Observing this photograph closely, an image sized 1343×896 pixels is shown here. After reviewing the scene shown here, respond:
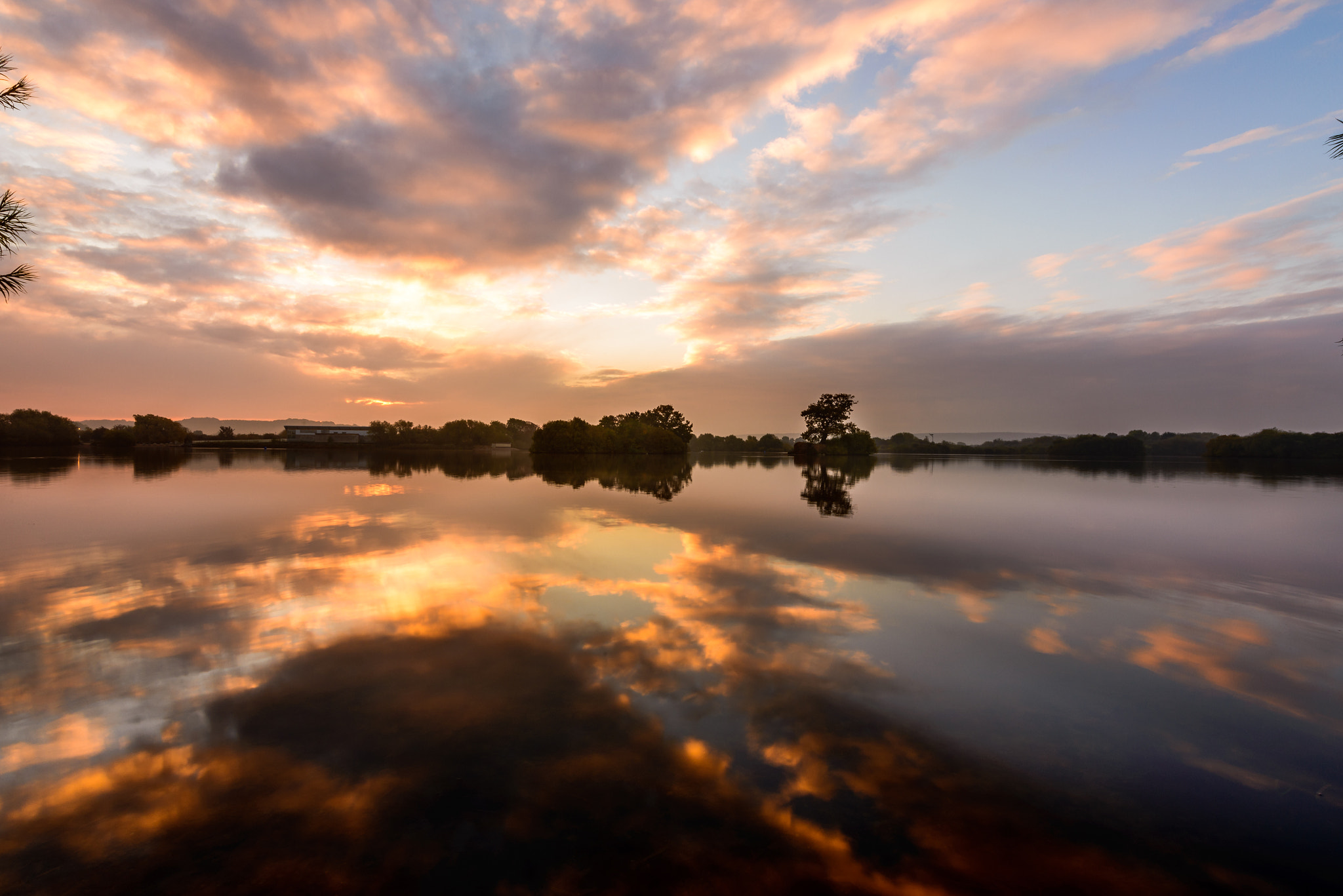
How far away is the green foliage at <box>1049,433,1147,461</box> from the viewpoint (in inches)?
3492

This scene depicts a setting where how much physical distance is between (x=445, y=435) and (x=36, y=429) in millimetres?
75986

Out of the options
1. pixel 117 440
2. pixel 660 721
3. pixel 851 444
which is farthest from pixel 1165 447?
pixel 117 440

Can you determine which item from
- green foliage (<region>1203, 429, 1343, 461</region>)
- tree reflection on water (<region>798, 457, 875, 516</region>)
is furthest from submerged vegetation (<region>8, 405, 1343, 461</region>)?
tree reflection on water (<region>798, 457, 875, 516</region>)

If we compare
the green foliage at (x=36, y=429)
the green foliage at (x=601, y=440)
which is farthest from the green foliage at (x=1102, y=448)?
the green foliage at (x=36, y=429)

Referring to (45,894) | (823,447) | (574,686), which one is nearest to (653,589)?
(574,686)

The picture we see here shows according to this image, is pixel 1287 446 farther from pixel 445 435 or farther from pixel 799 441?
pixel 445 435

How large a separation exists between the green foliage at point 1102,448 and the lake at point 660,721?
10006 cm

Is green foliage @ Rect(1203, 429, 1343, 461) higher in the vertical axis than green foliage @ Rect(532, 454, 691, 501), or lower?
higher

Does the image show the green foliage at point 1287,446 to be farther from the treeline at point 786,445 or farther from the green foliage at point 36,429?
the green foliage at point 36,429

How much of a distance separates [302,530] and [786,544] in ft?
44.9

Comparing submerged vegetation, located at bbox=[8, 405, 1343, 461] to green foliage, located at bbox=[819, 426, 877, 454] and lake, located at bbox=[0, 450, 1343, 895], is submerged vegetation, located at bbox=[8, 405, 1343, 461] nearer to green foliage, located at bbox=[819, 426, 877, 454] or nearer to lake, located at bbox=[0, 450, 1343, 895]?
green foliage, located at bbox=[819, 426, 877, 454]

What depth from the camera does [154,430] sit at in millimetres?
105562

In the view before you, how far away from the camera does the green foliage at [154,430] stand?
343 feet

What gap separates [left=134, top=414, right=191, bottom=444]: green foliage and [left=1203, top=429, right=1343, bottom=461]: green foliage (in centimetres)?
19866
